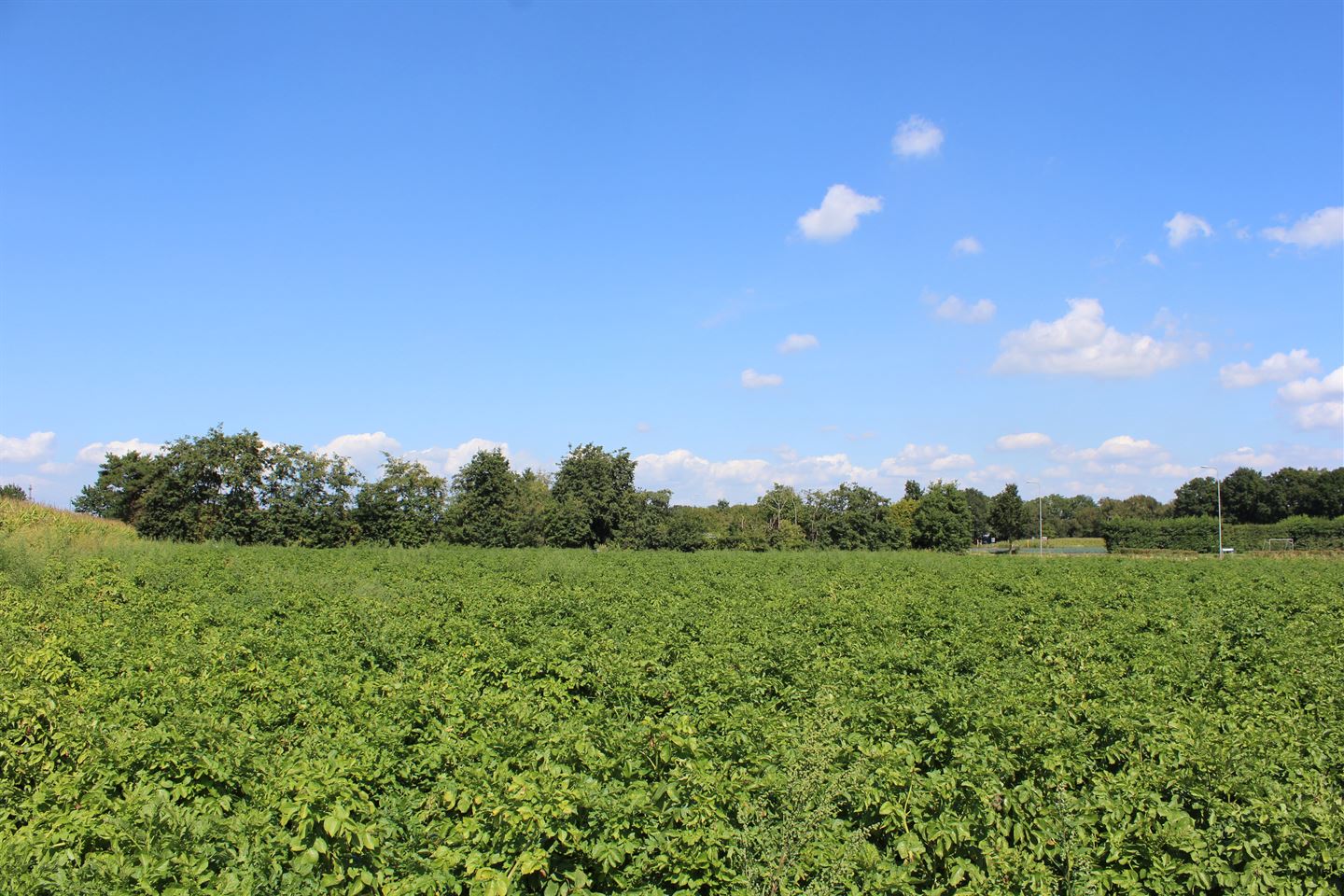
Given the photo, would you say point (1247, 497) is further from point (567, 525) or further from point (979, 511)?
point (567, 525)

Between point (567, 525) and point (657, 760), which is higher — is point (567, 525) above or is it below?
above

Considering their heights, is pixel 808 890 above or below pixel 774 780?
below

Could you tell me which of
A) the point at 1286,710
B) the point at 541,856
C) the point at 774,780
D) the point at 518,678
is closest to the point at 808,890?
the point at 774,780

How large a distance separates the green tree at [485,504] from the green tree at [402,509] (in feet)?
4.16

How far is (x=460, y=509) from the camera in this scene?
2259 inches

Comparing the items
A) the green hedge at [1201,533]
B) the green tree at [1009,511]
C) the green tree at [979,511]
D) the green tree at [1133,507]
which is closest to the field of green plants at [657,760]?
the green hedge at [1201,533]

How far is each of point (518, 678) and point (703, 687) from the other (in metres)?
2.32

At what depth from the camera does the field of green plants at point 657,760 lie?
4848 millimetres

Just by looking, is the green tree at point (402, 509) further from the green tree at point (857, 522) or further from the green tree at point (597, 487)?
the green tree at point (857, 522)

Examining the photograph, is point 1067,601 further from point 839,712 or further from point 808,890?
point 808,890

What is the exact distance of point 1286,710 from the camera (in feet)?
27.2

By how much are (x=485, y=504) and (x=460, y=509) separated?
1779 mm

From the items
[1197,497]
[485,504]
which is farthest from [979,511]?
[485,504]

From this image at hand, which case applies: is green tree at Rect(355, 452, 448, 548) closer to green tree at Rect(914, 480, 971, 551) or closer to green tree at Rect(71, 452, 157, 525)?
green tree at Rect(71, 452, 157, 525)
